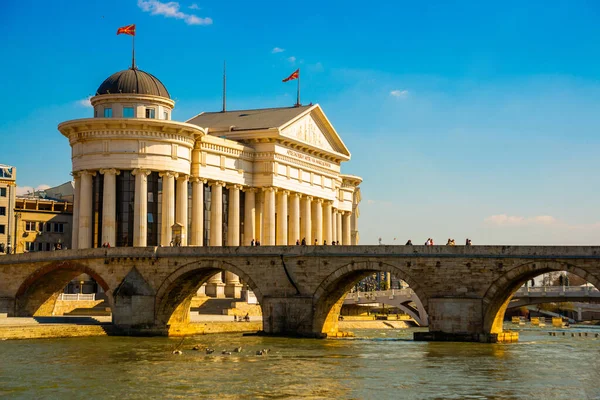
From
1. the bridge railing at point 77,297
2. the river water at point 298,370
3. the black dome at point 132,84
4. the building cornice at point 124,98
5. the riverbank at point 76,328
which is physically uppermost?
the black dome at point 132,84

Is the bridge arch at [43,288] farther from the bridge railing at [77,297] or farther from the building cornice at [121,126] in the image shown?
the building cornice at [121,126]

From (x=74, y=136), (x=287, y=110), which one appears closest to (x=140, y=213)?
(x=74, y=136)

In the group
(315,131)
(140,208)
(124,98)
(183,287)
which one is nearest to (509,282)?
(183,287)

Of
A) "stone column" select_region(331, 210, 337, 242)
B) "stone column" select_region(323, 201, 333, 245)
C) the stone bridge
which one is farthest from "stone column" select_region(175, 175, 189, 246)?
"stone column" select_region(331, 210, 337, 242)

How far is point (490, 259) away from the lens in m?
59.7

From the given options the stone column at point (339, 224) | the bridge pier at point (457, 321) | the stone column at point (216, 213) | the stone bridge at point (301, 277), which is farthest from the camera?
the stone column at point (339, 224)

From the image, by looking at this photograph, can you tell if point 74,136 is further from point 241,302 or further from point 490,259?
point 490,259

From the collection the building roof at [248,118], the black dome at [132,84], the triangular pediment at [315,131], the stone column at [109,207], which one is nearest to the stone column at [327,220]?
the triangular pediment at [315,131]

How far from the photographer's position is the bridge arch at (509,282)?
57.9m

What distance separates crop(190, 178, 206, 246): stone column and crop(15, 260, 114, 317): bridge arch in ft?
51.0

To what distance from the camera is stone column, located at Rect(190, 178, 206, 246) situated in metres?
89.6

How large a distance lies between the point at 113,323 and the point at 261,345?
44.3 ft

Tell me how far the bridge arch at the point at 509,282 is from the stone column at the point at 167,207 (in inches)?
1278

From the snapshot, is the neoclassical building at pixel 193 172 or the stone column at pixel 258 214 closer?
the neoclassical building at pixel 193 172
